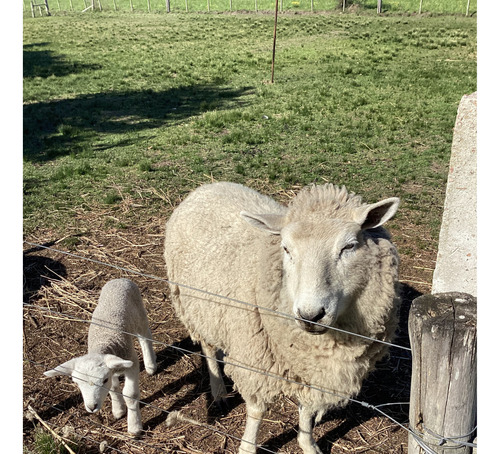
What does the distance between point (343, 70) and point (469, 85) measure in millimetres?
3642

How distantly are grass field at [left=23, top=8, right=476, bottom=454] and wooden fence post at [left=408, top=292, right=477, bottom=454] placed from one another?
1.70 metres

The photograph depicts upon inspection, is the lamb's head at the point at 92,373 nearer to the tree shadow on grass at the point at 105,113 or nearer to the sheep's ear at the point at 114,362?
the sheep's ear at the point at 114,362

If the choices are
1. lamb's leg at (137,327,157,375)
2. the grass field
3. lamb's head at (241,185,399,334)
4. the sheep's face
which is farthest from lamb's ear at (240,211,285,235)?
lamb's leg at (137,327,157,375)

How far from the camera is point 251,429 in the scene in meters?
3.46

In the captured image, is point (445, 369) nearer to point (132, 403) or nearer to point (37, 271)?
point (132, 403)

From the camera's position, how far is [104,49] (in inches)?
784

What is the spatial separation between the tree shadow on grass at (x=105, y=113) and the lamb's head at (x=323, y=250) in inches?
291

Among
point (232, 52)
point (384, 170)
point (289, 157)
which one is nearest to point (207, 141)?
point (289, 157)

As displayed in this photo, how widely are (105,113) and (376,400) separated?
9.74 meters

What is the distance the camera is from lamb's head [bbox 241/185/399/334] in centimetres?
257

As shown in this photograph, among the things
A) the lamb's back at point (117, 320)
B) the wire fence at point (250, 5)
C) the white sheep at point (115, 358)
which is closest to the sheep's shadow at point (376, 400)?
the white sheep at point (115, 358)

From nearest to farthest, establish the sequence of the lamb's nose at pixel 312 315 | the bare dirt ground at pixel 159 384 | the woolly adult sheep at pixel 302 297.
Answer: the lamb's nose at pixel 312 315 < the woolly adult sheep at pixel 302 297 < the bare dirt ground at pixel 159 384

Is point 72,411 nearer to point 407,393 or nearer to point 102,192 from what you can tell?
point 407,393

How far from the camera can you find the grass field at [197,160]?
13.0ft
